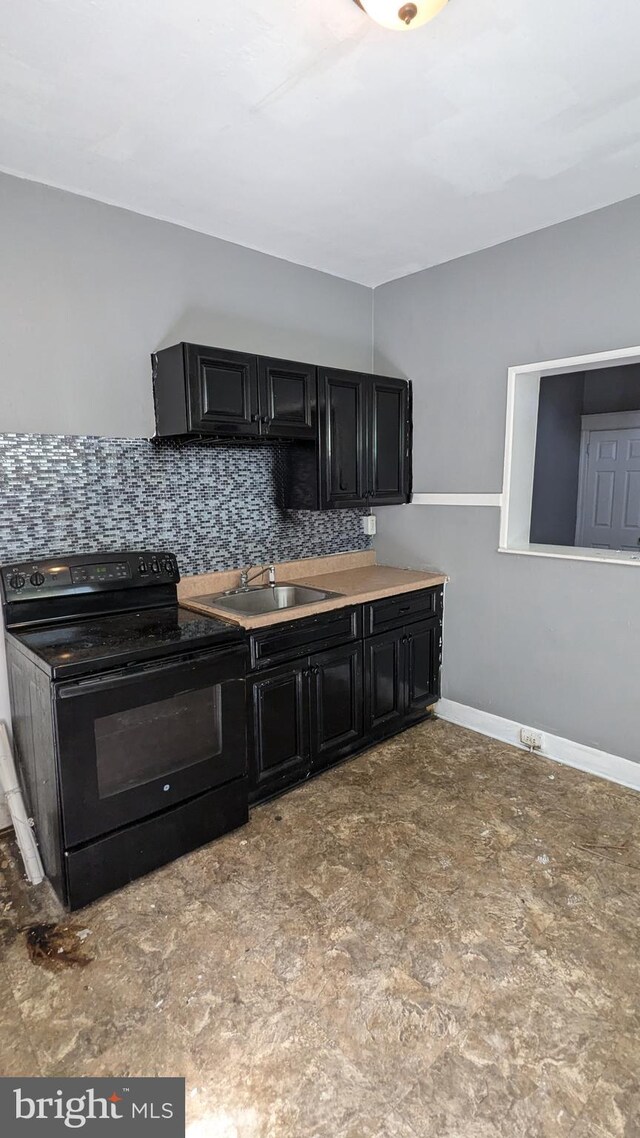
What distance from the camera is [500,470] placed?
10.3 feet

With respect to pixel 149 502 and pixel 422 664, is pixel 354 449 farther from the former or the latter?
pixel 422 664

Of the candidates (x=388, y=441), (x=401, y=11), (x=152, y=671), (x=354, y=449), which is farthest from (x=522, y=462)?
(x=152, y=671)

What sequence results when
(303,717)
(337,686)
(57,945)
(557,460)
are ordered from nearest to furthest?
(57,945) → (303,717) → (337,686) → (557,460)

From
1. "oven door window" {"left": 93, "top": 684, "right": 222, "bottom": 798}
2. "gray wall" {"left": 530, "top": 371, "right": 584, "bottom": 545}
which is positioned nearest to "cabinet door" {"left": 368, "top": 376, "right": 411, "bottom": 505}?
"gray wall" {"left": 530, "top": 371, "right": 584, "bottom": 545}

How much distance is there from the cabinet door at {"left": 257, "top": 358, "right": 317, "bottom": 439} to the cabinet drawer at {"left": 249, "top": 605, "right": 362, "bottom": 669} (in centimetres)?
93

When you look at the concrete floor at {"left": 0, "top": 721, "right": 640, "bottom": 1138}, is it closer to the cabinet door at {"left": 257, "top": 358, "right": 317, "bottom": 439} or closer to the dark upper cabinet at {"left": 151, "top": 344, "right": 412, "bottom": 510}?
the dark upper cabinet at {"left": 151, "top": 344, "right": 412, "bottom": 510}

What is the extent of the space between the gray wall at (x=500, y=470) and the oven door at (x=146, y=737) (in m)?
1.60

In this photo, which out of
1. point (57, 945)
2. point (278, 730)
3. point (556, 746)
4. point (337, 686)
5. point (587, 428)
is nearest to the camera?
point (57, 945)

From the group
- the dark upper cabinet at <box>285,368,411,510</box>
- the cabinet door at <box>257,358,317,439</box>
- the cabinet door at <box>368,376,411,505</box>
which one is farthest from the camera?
the cabinet door at <box>368,376,411,505</box>

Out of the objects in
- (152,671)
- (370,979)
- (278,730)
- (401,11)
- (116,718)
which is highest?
(401,11)

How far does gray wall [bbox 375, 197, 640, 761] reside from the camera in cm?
269

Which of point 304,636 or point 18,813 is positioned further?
point 304,636

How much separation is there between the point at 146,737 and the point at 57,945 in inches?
27.1

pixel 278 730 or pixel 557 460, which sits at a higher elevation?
pixel 557 460
